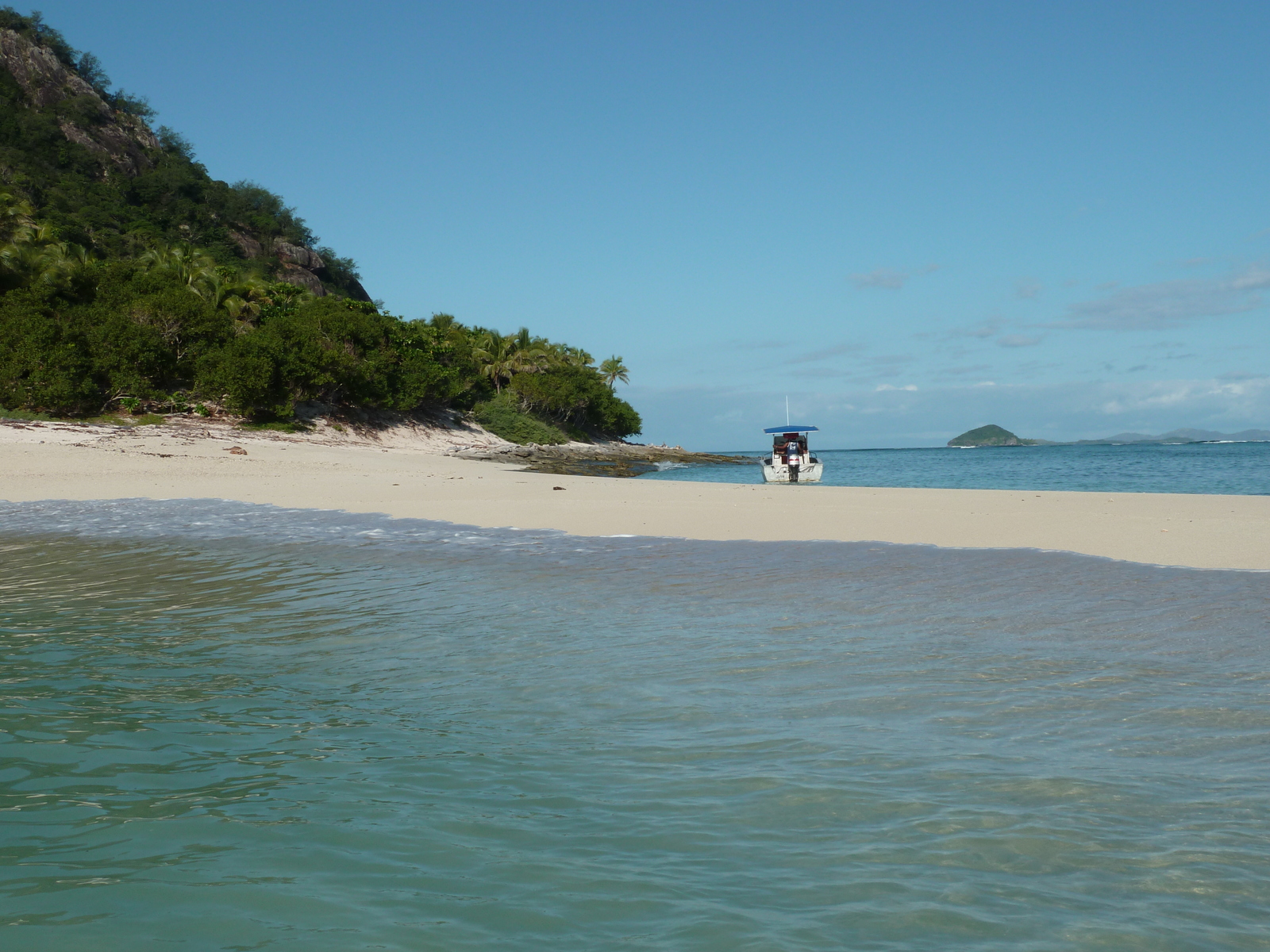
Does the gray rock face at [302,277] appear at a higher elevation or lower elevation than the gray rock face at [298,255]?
lower

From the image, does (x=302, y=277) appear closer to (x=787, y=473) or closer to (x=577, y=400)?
(x=577, y=400)

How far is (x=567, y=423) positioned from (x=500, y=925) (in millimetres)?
89406

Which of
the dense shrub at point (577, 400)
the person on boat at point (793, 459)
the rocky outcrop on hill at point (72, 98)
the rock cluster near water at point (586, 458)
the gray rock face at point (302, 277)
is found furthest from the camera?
the gray rock face at point (302, 277)

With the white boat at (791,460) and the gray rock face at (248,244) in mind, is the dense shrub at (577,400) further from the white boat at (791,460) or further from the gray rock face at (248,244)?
the white boat at (791,460)

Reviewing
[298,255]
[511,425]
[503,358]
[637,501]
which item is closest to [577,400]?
[503,358]

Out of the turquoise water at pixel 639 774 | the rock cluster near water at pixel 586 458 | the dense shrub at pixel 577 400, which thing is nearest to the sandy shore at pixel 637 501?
A: the turquoise water at pixel 639 774

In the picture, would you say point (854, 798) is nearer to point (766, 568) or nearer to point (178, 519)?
point (766, 568)

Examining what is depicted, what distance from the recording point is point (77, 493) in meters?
21.3

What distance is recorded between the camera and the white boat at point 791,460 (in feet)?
118

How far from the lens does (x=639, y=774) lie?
4.08 metres

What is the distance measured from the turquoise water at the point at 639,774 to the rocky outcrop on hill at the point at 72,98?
106m

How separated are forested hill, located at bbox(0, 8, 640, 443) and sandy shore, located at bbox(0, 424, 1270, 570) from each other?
32.1 ft

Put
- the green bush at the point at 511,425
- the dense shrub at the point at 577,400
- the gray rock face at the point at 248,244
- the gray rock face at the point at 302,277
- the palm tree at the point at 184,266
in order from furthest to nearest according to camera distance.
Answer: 1. the gray rock face at the point at 302,277
2. the gray rock face at the point at 248,244
3. the dense shrub at the point at 577,400
4. the green bush at the point at 511,425
5. the palm tree at the point at 184,266

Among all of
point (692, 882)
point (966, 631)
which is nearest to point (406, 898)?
point (692, 882)
